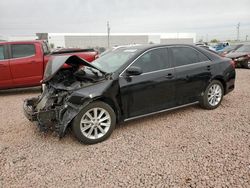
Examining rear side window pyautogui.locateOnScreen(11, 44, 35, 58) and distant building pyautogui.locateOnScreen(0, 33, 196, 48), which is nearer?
rear side window pyautogui.locateOnScreen(11, 44, 35, 58)

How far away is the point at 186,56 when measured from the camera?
13.8 feet

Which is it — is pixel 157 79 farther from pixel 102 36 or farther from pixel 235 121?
pixel 102 36

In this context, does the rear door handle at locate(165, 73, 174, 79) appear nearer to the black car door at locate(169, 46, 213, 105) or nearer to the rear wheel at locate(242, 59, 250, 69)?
the black car door at locate(169, 46, 213, 105)

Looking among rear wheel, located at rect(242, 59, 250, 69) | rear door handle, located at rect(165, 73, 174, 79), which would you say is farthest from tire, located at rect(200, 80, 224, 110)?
rear wheel, located at rect(242, 59, 250, 69)

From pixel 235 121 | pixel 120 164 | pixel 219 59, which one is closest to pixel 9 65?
pixel 120 164

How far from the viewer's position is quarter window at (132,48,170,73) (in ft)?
12.0

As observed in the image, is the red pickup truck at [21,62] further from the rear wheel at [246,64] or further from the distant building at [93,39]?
the distant building at [93,39]

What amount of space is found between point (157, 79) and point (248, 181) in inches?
80.5

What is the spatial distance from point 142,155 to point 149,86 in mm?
1256

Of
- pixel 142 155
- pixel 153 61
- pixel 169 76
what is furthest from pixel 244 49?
pixel 142 155

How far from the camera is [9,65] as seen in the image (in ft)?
20.5

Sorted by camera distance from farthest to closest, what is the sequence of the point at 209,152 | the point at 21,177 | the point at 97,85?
the point at 97,85 → the point at 209,152 → the point at 21,177

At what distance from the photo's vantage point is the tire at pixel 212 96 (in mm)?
4398

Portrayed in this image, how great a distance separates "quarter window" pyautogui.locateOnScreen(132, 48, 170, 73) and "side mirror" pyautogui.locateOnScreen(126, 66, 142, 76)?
21 cm
